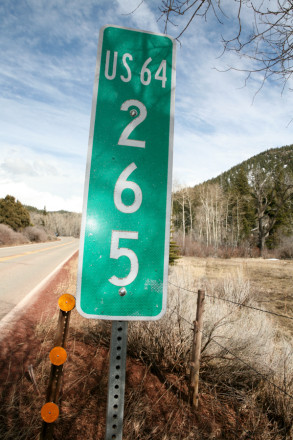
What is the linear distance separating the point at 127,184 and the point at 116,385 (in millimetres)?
752

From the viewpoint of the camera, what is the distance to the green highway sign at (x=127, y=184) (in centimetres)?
105

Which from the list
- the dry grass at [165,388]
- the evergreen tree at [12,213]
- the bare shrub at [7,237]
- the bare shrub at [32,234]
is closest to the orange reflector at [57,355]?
the dry grass at [165,388]

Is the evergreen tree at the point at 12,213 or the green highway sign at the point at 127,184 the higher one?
the evergreen tree at the point at 12,213

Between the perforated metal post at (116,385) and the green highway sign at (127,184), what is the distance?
9 centimetres

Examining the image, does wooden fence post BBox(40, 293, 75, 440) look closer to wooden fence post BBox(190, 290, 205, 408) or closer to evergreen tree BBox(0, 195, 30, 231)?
wooden fence post BBox(190, 290, 205, 408)

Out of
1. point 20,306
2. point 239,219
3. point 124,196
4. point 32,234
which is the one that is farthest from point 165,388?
point 239,219

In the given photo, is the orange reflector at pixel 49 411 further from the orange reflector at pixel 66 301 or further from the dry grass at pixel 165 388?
the dry grass at pixel 165 388

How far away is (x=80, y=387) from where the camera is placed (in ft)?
8.70

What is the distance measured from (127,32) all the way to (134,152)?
0.53 m

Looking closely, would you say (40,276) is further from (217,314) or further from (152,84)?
(152,84)

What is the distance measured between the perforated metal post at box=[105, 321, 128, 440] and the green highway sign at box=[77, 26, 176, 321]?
0.09 meters

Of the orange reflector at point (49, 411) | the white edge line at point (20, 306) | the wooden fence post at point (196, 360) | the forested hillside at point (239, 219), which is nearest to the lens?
the orange reflector at point (49, 411)

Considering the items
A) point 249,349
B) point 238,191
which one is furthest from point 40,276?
point 238,191

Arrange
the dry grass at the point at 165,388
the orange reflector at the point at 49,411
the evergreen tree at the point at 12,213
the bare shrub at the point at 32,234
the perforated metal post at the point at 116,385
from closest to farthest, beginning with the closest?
1. the perforated metal post at the point at 116,385
2. the orange reflector at the point at 49,411
3. the dry grass at the point at 165,388
4. the evergreen tree at the point at 12,213
5. the bare shrub at the point at 32,234
